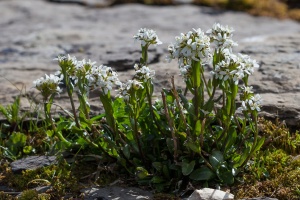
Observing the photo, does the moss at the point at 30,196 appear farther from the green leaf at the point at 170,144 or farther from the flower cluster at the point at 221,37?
the flower cluster at the point at 221,37

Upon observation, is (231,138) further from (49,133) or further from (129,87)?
(49,133)

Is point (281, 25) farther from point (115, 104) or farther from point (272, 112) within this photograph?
point (115, 104)

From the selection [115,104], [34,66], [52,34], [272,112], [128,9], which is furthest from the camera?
[128,9]

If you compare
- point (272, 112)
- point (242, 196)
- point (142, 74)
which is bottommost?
point (242, 196)

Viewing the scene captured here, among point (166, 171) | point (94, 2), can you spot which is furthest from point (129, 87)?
point (94, 2)

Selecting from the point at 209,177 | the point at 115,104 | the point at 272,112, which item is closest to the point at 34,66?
the point at 115,104

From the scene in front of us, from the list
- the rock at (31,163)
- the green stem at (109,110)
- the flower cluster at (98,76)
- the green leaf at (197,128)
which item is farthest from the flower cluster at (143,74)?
the rock at (31,163)
